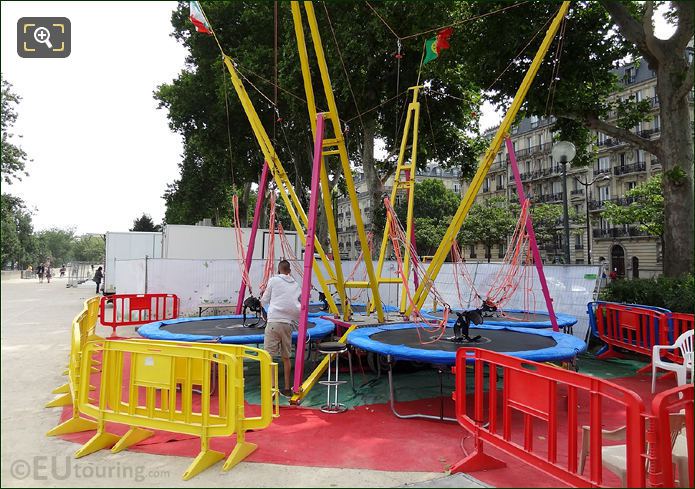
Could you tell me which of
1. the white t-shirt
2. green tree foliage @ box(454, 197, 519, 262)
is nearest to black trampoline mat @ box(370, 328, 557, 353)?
the white t-shirt

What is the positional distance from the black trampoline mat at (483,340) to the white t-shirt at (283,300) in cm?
153

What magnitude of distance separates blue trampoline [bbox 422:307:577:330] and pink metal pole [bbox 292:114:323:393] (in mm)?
4362

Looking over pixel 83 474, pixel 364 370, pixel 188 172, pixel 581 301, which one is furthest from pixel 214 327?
pixel 188 172

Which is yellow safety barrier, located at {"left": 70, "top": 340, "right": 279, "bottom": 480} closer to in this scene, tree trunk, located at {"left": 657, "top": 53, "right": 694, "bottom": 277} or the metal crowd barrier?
the metal crowd barrier

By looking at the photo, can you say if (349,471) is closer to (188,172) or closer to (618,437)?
(618,437)

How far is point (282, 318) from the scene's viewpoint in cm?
671

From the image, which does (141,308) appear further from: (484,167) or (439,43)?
(439,43)

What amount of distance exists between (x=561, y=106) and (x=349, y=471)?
1243 centimetres

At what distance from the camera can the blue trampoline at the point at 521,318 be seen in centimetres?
1005

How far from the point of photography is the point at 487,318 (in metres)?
11.7

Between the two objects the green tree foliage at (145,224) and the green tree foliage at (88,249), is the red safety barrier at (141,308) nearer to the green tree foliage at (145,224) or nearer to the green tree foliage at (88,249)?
the green tree foliage at (145,224)

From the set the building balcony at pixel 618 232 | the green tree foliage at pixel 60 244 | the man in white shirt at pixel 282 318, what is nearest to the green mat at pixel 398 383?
the man in white shirt at pixel 282 318

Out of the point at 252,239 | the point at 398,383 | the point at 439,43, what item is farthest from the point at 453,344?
the point at 439,43

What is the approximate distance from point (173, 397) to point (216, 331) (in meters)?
3.94
